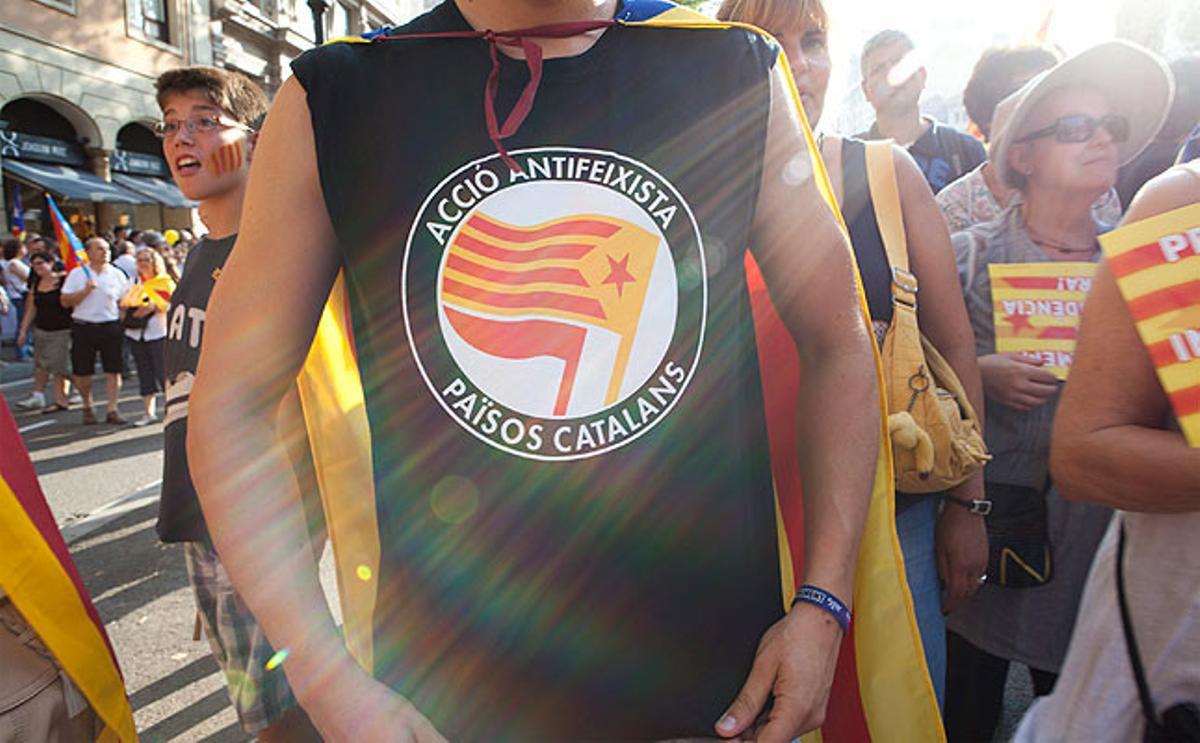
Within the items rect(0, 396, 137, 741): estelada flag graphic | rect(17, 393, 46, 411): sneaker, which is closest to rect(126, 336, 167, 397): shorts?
rect(17, 393, 46, 411): sneaker

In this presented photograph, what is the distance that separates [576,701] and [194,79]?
253cm

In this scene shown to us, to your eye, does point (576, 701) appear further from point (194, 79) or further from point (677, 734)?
point (194, 79)

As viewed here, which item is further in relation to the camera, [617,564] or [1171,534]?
[1171,534]

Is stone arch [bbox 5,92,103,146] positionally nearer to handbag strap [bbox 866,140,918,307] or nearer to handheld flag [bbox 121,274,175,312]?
handheld flag [bbox 121,274,175,312]

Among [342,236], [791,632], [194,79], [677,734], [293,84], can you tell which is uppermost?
[194,79]

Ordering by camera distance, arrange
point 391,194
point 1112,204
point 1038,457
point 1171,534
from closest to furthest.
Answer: point 391,194 → point 1171,534 → point 1038,457 → point 1112,204

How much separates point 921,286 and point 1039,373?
1.27 feet

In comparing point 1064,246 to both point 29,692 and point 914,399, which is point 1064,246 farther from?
point 29,692

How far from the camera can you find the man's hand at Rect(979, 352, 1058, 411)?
6.26 ft

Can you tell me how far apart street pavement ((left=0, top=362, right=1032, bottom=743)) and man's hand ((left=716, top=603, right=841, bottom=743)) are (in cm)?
214

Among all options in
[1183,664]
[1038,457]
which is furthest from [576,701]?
[1038,457]

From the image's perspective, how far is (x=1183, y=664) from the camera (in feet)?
3.39

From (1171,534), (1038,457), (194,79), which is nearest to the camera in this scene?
(1171,534)

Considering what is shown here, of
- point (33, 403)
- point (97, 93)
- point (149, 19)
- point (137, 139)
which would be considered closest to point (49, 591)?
point (33, 403)
